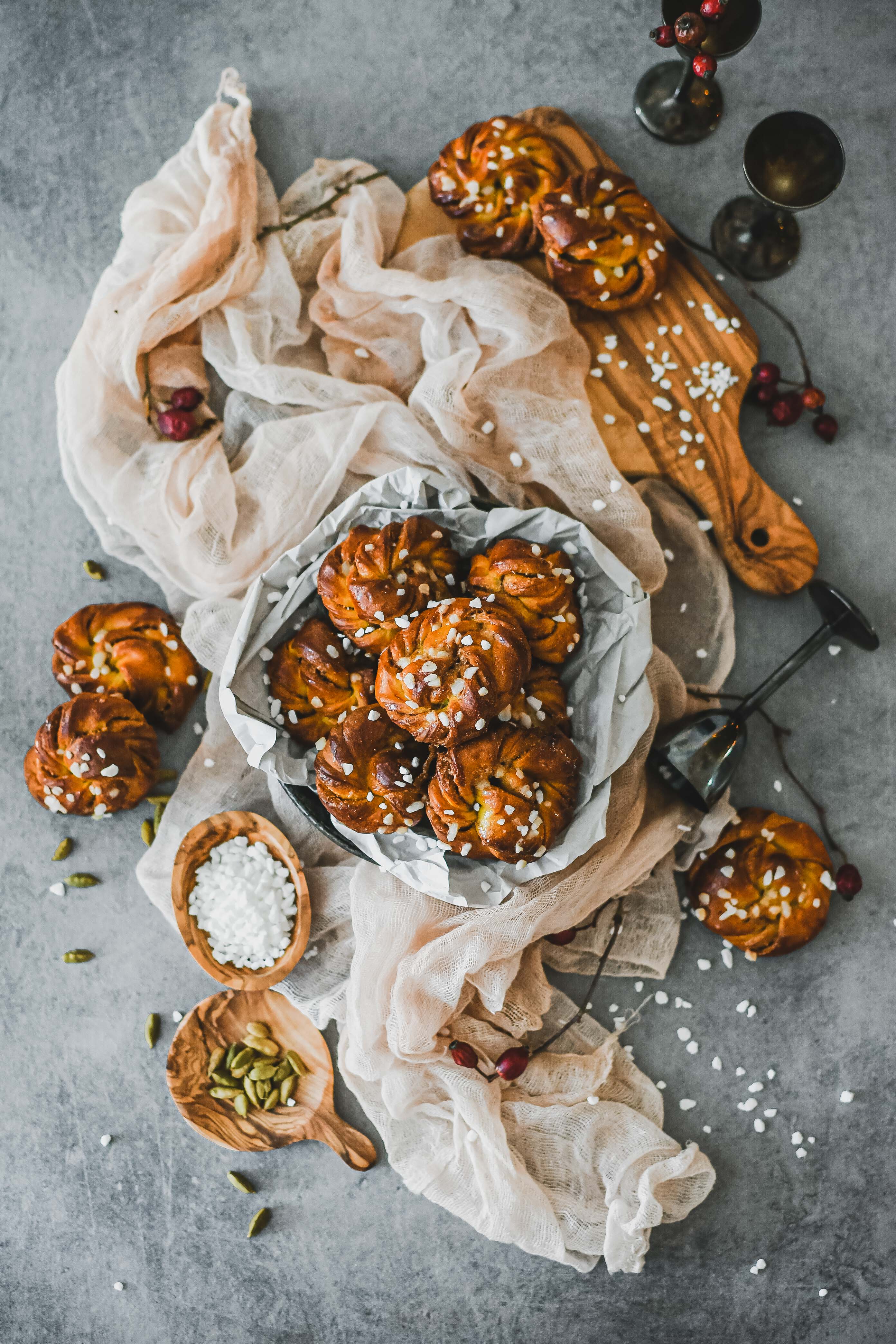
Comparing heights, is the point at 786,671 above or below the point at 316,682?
below

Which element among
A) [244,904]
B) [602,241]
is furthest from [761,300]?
[244,904]

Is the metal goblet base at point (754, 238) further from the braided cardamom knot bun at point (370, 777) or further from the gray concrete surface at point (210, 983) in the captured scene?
the braided cardamom knot bun at point (370, 777)

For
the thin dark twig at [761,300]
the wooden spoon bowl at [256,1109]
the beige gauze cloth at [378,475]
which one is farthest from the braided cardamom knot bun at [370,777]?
the thin dark twig at [761,300]

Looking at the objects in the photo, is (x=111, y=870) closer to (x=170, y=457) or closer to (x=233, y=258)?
(x=170, y=457)

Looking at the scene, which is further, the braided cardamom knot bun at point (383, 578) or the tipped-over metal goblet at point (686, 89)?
the tipped-over metal goblet at point (686, 89)

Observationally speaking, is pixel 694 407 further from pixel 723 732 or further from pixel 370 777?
pixel 370 777

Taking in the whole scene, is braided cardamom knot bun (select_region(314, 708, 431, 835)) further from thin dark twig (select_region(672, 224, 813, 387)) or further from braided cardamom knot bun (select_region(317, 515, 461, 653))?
thin dark twig (select_region(672, 224, 813, 387))
